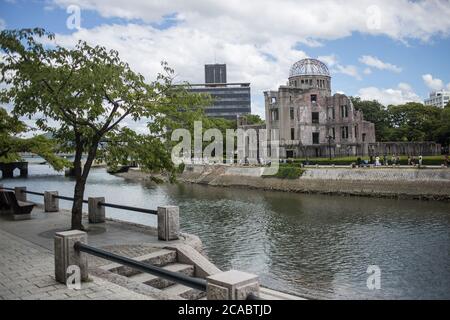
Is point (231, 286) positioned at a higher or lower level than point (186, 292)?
higher

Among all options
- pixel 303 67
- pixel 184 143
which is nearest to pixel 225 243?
pixel 184 143

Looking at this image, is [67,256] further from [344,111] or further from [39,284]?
[344,111]

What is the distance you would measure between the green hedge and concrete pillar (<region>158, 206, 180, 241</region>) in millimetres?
40246

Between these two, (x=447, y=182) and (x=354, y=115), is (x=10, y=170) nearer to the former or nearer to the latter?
(x=354, y=115)

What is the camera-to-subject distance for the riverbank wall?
4012 cm

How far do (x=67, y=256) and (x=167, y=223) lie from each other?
5240 millimetres

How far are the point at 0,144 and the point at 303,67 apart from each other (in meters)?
75.6

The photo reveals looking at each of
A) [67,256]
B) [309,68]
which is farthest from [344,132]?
[67,256]

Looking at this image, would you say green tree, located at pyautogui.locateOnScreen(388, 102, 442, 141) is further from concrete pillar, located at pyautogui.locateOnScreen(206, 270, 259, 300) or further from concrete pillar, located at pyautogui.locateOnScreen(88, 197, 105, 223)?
concrete pillar, located at pyautogui.locateOnScreen(206, 270, 259, 300)

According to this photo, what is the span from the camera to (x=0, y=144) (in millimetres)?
22453

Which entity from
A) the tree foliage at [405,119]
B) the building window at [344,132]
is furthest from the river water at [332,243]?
the tree foliage at [405,119]

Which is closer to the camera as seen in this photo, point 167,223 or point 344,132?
point 167,223

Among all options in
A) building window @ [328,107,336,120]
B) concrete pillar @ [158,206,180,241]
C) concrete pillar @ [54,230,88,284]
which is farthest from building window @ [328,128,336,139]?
concrete pillar @ [54,230,88,284]

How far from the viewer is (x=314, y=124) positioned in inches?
3034
